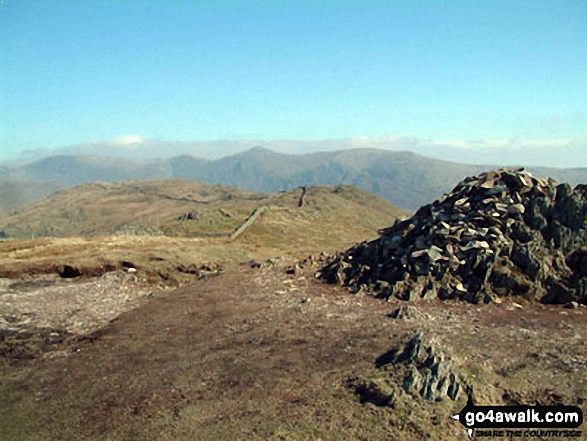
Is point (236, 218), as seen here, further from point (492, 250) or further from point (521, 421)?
point (521, 421)

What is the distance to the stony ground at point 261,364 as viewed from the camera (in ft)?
39.2

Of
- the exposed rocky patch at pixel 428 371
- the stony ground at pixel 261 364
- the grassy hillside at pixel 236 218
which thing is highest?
the exposed rocky patch at pixel 428 371

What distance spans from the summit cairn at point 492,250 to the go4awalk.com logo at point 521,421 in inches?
344

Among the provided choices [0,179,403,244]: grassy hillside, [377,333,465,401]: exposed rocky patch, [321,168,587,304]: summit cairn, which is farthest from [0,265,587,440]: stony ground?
[0,179,403,244]: grassy hillside

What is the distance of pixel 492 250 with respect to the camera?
72.2 ft

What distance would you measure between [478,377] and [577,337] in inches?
221

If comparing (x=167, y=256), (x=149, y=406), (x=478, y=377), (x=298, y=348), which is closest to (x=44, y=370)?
(x=149, y=406)

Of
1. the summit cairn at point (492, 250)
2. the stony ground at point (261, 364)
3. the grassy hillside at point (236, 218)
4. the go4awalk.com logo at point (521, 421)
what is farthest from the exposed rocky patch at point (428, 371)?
the grassy hillside at point (236, 218)

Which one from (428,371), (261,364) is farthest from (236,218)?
(428,371)

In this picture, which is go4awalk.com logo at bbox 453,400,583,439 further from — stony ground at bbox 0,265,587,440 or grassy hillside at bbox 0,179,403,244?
grassy hillside at bbox 0,179,403,244

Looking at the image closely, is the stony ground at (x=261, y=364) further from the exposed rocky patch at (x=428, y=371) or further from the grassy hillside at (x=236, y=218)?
the grassy hillside at (x=236, y=218)

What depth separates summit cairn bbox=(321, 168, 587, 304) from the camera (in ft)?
68.3

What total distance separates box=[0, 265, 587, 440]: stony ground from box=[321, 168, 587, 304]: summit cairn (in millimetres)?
1211

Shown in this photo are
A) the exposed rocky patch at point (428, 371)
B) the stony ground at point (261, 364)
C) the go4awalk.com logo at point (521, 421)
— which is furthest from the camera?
the exposed rocky patch at point (428, 371)
